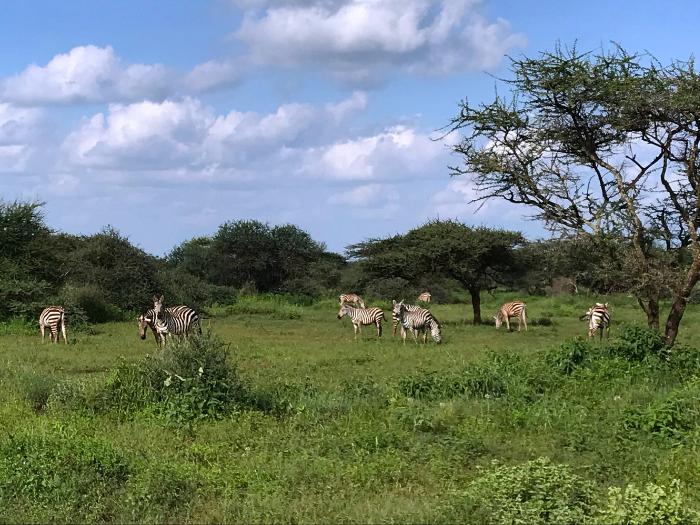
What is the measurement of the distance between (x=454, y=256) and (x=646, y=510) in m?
23.9

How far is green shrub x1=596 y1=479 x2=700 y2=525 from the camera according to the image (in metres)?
5.17

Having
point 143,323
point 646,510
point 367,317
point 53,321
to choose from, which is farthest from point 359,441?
point 367,317

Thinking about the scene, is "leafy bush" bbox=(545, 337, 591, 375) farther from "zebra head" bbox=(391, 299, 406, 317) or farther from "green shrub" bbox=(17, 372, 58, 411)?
"zebra head" bbox=(391, 299, 406, 317)

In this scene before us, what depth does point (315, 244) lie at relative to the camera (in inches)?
1965

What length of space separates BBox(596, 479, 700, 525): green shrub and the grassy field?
2cm

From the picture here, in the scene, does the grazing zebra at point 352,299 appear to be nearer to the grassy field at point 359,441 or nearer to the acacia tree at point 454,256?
the acacia tree at point 454,256

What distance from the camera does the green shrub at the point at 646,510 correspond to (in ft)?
17.0

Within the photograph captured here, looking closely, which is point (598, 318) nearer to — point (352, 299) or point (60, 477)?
point (352, 299)

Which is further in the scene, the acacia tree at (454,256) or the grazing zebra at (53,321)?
the acacia tree at (454,256)

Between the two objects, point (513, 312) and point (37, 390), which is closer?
point (37, 390)

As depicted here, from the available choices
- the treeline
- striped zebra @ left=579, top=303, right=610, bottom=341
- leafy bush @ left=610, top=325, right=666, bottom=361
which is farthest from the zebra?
striped zebra @ left=579, top=303, right=610, bottom=341

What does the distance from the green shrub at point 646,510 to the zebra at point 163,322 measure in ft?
46.3

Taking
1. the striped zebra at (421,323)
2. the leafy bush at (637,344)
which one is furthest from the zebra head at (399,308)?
the leafy bush at (637,344)

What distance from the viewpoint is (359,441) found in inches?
300
